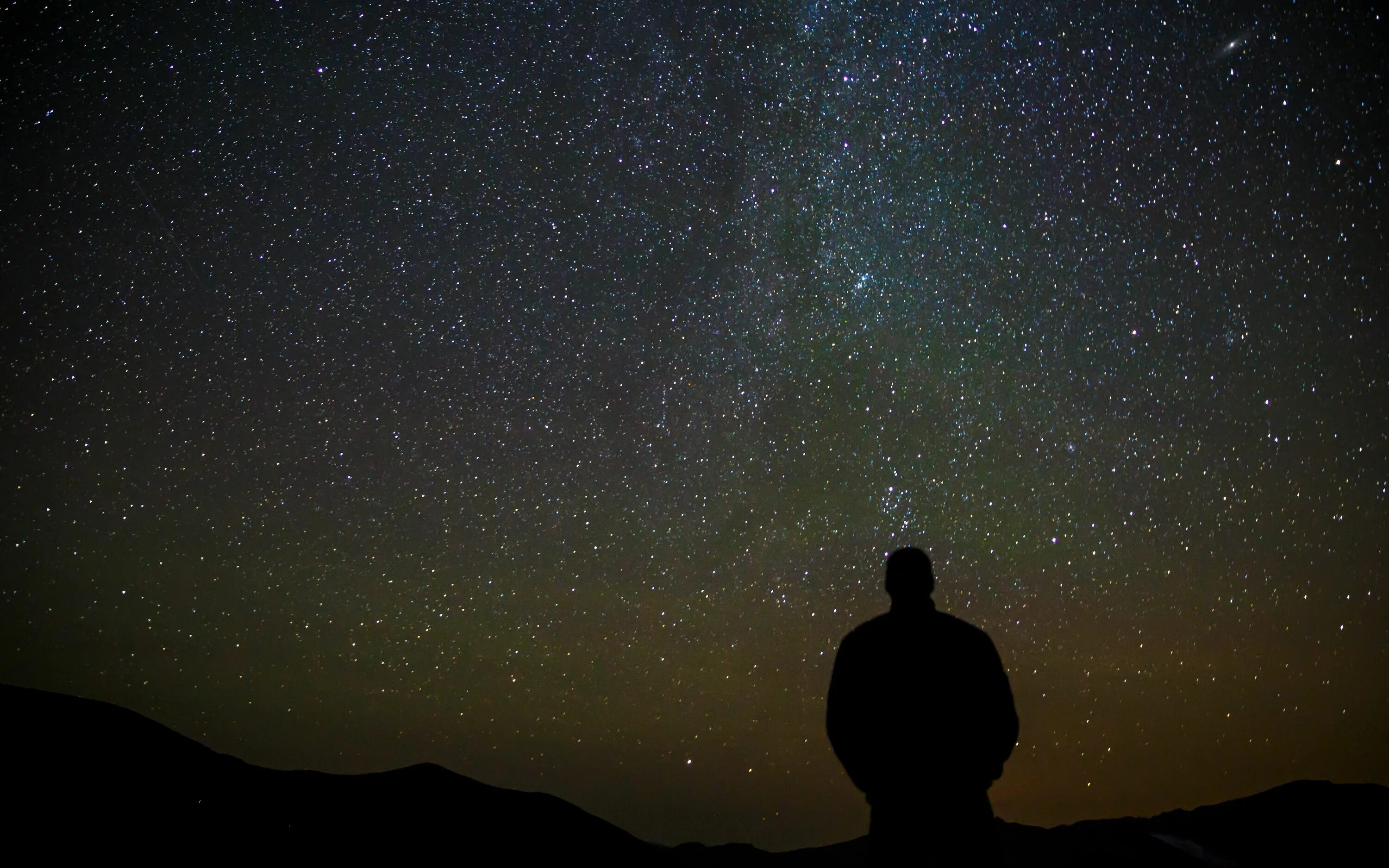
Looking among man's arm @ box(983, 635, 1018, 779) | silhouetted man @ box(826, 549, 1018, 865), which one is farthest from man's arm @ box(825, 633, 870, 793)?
man's arm @ box(983, 635, 1018, 779)

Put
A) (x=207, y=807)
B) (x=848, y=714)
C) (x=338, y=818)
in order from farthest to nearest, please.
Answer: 1. (x=338, y=818)
2. (x=207, y=807)
3. (x=848, y=714)

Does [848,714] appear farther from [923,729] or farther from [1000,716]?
→ [1000,716]

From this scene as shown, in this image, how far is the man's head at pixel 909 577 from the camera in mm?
2209

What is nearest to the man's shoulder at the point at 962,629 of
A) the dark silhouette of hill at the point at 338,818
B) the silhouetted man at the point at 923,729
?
the silhouetted man at the point at 923,729

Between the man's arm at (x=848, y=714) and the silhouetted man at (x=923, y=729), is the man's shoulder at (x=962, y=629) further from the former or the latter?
the man's arm at (x=848, y=714)

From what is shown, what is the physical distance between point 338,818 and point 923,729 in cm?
481

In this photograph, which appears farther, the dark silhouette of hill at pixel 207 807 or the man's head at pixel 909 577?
the dark silhouette of hill at pixel 207 807

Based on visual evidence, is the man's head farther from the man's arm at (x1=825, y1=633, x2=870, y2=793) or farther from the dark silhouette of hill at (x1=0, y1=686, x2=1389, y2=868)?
the dark silhouette of hill at (x1=0, y1=686, x2=1389, y2=868)

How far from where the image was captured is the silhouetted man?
77.1 inches

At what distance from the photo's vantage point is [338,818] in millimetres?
4945

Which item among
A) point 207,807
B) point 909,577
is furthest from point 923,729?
point 207,807

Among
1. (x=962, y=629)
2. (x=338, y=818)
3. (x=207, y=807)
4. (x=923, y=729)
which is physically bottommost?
(x=338, y=818)

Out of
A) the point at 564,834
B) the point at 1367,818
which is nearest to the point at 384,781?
the point at 564,834

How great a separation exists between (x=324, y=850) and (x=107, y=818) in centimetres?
115
